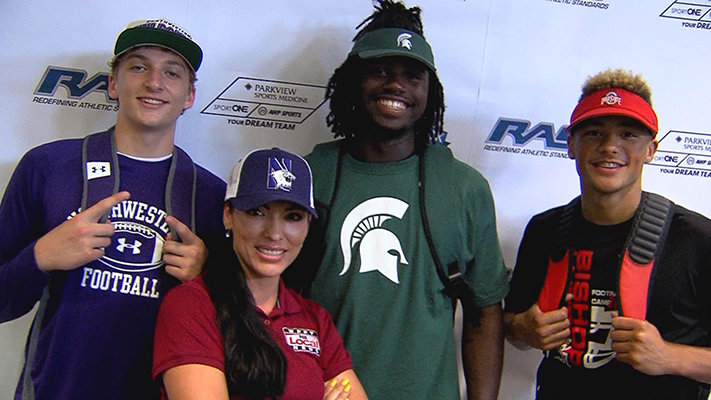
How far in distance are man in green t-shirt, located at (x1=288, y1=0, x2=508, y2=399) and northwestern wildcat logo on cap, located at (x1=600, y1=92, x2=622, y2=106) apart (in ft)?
1.32

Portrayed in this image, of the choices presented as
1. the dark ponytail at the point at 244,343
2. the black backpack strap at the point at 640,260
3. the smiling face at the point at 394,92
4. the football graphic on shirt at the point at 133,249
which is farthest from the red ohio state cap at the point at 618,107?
the football graphic on shirt at the point at 133,249

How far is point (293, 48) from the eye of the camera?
2104 millimetres

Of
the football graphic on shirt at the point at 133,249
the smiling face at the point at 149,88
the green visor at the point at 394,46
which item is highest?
the green visor at the point at 394,46

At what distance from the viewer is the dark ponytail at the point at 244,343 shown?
1221mm

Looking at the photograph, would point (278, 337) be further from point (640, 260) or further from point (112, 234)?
point (640, 260)

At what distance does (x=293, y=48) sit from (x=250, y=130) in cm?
33

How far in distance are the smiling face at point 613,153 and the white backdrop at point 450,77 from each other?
1.75 feet

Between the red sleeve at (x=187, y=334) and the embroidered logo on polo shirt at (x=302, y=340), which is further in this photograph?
the embroidered logo on polo shirt at (x=302, y=340)

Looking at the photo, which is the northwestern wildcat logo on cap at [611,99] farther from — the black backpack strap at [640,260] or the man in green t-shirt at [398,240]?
the man in green t-shirt at [398,240]

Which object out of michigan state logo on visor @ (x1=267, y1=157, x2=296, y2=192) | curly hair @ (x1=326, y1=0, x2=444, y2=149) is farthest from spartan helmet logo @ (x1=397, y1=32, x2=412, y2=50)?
michigan state logo on visor @ (x1=267, y1=157, x2=296, y2=192)

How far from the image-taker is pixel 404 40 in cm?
167

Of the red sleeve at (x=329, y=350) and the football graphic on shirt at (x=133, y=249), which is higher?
the football graphic on shirt at (x=133, y=249)

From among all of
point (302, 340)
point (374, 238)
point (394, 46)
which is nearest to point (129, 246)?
point (302, 340)

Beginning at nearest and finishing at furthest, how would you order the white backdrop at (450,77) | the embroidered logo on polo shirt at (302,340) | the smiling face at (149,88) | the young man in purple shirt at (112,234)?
the embroidered logo on polo shirt at (302,340)
the young man in purple shirt at (112,234)
the smiling face at (149,88)
the white backdrop at (450,77)
